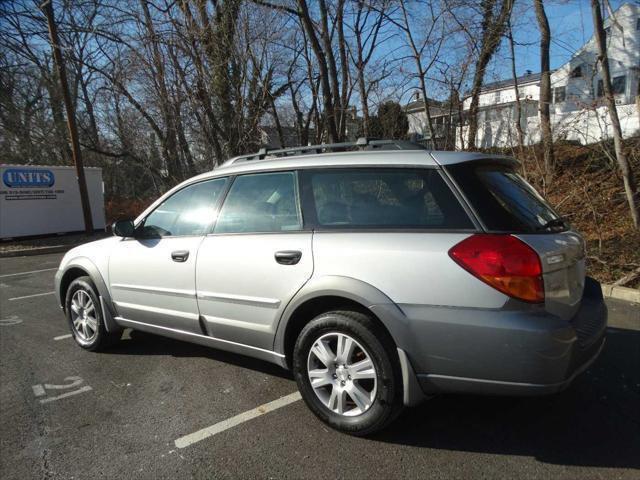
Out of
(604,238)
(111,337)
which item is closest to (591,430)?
(111,337)

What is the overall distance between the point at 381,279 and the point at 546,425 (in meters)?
1.43

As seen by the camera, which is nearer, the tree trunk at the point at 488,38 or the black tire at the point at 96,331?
the black tire at the point at 96,331

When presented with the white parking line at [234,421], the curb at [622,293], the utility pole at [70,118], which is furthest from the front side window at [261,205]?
the utility pole at [70,118]

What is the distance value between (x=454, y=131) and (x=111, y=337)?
1031 cm

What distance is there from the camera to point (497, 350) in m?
2.35

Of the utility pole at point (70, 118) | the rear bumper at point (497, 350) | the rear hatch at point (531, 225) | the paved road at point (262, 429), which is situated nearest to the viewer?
the rear bumper at point (497, 350)

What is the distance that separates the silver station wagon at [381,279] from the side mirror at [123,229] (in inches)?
15.7

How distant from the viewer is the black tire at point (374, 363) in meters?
2.62

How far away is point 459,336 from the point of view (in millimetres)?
2404

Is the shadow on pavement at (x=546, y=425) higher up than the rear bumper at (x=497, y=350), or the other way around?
the rear bumper at (x=497, y=350)

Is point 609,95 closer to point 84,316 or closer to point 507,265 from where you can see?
point 507,265

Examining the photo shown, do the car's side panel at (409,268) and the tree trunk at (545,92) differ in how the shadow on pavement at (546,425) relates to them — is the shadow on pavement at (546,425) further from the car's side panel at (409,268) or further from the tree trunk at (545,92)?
the tree trunk at (545,92)

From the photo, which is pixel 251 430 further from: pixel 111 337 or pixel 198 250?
pixel 111 337

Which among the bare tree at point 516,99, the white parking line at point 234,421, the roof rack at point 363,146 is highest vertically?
the bare tree at point 516,99
